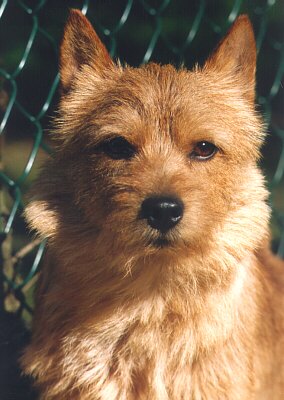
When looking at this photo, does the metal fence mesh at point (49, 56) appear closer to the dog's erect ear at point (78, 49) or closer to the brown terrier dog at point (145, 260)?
the dog's erect ear at point (78, 49)

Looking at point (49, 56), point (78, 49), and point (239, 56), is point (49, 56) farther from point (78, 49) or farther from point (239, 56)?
point (239, 56)

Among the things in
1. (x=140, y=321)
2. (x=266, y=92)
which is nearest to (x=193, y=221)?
(x=140, y=321)

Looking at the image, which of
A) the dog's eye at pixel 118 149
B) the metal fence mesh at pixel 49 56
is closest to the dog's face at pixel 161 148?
the dog's eye at pixel 118 149

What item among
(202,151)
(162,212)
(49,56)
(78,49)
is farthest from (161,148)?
(49,56)

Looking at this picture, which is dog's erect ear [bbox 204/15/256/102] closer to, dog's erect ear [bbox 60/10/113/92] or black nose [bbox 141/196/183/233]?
dog's erect ear [bbox 60/10/113/92]

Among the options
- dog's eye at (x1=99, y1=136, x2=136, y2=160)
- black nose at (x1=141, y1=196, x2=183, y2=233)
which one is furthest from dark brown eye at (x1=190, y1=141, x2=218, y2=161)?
black nose at (x1=141, y1=196, x2=183, y2=233)

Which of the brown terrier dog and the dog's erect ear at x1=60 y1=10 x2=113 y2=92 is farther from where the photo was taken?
the dog's erect ear at x1=60 y1=10 x2=113 y2=92
